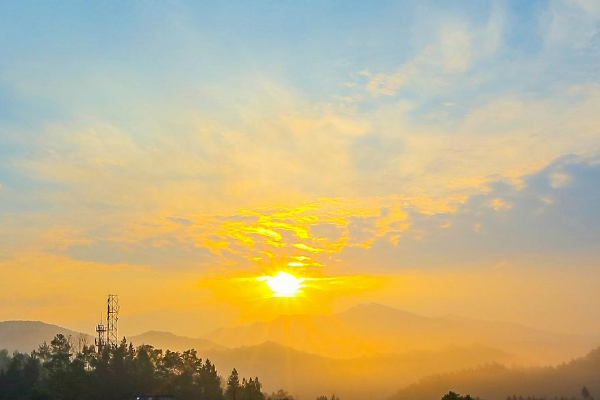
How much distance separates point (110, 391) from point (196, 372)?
993 inches

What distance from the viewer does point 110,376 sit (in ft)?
467

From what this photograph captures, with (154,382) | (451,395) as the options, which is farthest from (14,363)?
(451,395)

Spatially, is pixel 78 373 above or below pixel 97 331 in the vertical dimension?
below

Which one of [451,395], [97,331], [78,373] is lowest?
[451,395]

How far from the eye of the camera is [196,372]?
508 feet

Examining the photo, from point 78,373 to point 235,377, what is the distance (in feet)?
140

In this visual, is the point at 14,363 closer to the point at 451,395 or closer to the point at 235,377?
the point at 235,377

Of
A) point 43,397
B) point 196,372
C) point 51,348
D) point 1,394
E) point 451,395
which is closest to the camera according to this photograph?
point 451,395

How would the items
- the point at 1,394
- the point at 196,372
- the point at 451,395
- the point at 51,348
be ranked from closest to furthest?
the point at 451,395 → the point at 1,394 → the point at 51,348 → the point at 196,372

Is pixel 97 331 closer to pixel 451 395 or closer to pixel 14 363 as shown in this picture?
pixel 14 363

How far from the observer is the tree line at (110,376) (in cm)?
12788

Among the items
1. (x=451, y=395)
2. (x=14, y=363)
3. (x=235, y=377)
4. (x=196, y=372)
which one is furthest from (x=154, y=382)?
(x=451, y=395)

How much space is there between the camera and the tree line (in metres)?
128

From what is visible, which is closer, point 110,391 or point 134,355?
point 110,391
